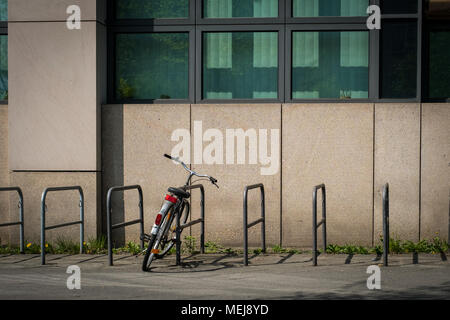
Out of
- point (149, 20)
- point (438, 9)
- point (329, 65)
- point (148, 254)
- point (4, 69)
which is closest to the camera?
point (148, 254)

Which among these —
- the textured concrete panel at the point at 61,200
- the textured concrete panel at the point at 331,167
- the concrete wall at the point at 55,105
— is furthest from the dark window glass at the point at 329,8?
the textured concrete panel at the point at 61,200

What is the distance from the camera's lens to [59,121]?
9.11 metres

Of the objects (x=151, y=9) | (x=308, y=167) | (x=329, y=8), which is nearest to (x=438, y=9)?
(x=329, y=8)

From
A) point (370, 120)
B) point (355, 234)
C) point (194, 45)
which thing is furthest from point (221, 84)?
point (355, 234)

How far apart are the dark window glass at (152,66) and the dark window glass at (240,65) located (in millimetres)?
378

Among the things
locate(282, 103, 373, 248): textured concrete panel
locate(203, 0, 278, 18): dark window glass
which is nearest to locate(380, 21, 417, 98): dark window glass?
locate(282, 103, 373, 248): textured concrete panel

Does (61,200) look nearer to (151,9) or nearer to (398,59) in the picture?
(151,9)

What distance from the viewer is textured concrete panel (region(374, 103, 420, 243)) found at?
8.89 meters

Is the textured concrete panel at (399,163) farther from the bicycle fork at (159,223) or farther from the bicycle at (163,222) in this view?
the bicycle fork at (159,223)

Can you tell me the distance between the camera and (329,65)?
9.36 metres

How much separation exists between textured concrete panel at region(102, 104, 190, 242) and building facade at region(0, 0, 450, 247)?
0.02 metres

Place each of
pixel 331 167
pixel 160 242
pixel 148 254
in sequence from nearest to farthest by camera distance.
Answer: pixel 148 254 → pixel 160 242 → pixel 331 167

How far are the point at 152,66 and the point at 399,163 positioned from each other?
409 centimetres

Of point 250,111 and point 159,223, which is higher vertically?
point 250,111
